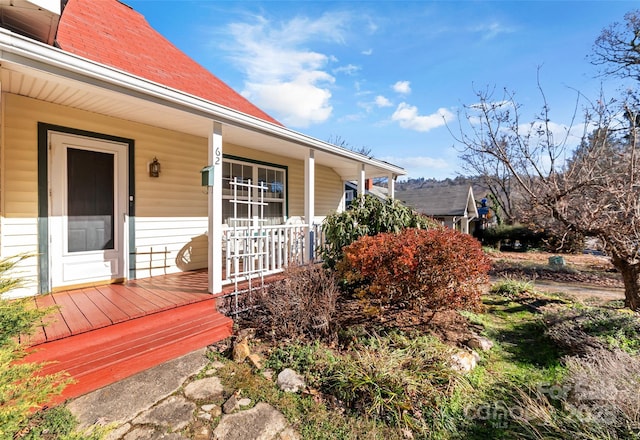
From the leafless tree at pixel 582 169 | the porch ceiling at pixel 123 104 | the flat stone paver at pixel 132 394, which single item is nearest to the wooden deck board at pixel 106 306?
the flat stone paver at pixel 132 394

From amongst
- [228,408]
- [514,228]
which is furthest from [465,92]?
[514,228]

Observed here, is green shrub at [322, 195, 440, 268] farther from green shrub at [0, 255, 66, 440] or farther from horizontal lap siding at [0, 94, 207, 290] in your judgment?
green shrub at [0, 255, 66, 440]

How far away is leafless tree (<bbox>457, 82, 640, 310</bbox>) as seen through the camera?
4238mm

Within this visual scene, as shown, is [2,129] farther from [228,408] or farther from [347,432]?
[347,432]

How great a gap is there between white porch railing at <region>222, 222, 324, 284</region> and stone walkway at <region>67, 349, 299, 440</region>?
5.33 ft

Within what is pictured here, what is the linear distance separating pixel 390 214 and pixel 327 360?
304 centimetres

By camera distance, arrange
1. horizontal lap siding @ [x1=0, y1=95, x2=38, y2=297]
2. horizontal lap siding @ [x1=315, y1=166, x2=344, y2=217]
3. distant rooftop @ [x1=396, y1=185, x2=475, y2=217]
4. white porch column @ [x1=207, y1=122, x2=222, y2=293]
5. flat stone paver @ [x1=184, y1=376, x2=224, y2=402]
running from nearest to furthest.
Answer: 1. flat stone paver @ [x1=184, y1=376, x2=224, y2=402]
2. horizontal lap siding @ [x1=0, y1=95, x2=38, y2=297]
3. white porch column @ [x1=207, y1=122, x2=222, y2=293]
4. horizontal lap siding @ [x1=315, y1=166, x2=344, y2=217]
5. distant rooftop @ [x1=396, y1=185, x2=475, y2=217]

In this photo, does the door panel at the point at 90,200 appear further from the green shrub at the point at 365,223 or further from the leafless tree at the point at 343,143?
the leafless tree at the point at 343,143

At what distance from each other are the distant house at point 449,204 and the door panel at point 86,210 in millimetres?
16285

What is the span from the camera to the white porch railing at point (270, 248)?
452cm

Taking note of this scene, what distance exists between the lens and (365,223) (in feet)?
17.9

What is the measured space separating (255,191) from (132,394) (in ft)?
15.7

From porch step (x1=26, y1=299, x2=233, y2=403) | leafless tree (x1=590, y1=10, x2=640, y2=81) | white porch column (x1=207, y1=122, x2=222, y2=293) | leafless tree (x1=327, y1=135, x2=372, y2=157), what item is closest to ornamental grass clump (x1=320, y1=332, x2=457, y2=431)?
porch step (x1=26, y1=299, x2=233, y2=403)

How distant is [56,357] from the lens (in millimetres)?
2564
